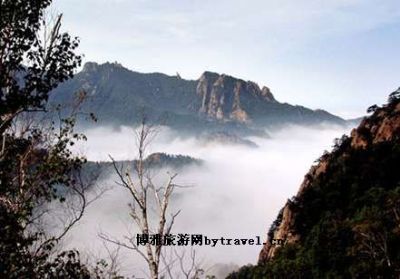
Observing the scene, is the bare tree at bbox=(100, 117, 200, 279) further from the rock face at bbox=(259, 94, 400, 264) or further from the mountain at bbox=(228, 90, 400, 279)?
the rock face at bbox=(259, 94, 400, 264)

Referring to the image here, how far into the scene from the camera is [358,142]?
156 m

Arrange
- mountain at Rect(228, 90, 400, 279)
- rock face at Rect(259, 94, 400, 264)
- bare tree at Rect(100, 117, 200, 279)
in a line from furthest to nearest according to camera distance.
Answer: rock face at Rect(259, 94, 400, 264)
mountain at Rect(228, 90, 400, 279)
bare tree at Rect(100, 117, 200, 279)

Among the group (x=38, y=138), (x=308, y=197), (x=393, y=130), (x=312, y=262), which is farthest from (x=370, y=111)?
(x=38, y=138)

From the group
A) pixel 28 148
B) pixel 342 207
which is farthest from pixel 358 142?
pixel 28 148

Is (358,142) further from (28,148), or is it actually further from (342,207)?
(28,148)

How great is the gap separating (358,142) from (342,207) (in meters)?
25.1

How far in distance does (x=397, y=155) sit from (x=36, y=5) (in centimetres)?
13515

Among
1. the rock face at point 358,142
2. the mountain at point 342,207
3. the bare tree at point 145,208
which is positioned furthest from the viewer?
the rock face at point 358,142

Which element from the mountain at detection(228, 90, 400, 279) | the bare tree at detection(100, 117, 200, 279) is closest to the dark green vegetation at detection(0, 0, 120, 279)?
the bare tree at detection(100, 117, 200, 279)

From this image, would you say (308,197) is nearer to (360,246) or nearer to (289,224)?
(289,224)

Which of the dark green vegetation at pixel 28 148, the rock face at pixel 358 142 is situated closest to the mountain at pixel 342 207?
the rock face at pixel 358 142

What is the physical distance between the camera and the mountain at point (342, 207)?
91.6 metres

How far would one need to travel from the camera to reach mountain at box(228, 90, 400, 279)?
91625 millimetres

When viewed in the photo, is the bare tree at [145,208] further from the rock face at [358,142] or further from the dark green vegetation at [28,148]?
the rock face at [358,142]
